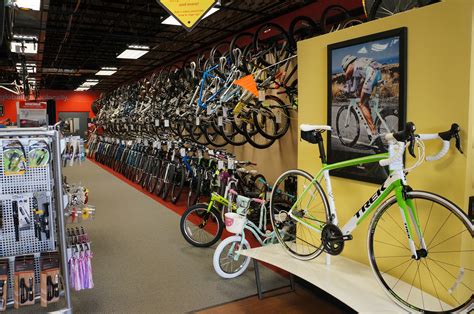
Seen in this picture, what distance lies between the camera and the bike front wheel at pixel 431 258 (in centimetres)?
204

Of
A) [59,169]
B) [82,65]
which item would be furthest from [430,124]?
[82,65]

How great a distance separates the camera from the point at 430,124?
7.29 feet

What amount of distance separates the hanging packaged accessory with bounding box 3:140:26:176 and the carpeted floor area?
1.22 m

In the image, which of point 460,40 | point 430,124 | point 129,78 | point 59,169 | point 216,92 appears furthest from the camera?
point 129,78

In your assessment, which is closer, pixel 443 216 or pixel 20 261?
pixel 443 216

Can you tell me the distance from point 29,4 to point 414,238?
21.8 ft

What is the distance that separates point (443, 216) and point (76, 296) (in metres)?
2.92

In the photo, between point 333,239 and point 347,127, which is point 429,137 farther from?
point 333,239

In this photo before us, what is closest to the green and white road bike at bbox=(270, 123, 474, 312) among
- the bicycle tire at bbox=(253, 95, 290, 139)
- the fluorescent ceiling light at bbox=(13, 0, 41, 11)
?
the bicycle tire at bbox=(253, 95, 290, 139)

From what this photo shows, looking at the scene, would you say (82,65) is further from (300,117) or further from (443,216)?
(443,216)

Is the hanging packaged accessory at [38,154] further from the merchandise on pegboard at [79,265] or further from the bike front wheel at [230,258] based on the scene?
the bike front wheel at [230,258]

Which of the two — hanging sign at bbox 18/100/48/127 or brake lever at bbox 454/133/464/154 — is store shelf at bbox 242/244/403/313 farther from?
hanging sign at bbox 18/100/48/127

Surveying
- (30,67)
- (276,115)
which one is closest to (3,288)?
(276,115)

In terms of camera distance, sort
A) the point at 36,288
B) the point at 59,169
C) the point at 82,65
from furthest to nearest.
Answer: the point at 82,65 → the point at 36,288 → the point at 59,169
